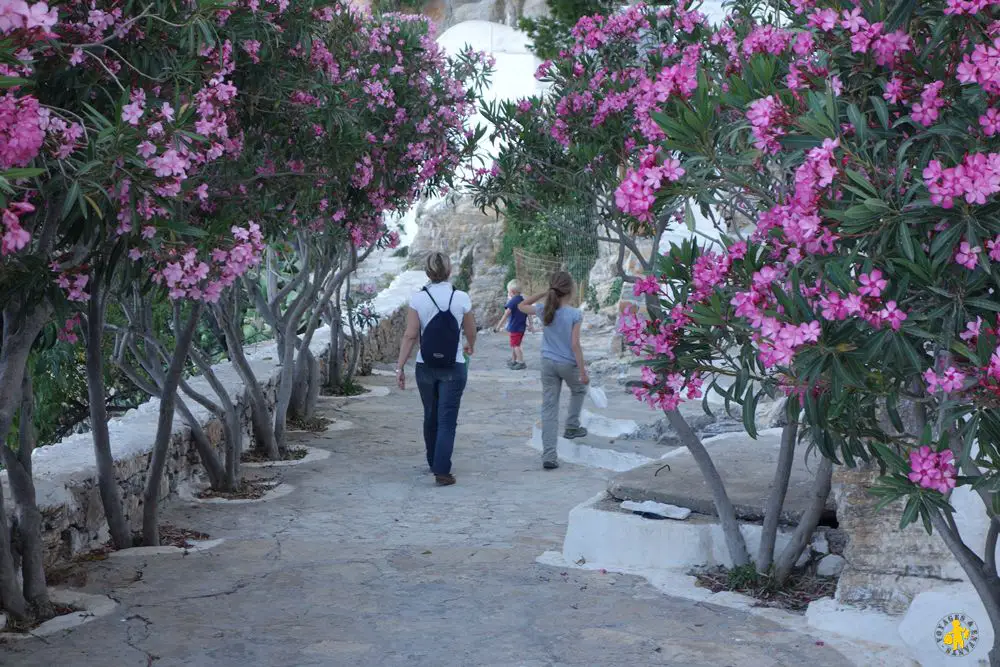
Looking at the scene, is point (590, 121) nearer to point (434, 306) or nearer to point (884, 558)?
point (434, 306)

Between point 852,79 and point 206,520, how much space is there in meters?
5.62

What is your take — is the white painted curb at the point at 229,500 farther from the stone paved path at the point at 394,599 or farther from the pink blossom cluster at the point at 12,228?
the pink blossom cluster at the point at 12,228

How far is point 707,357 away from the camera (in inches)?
167

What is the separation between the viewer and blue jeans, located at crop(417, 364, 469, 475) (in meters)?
8.96

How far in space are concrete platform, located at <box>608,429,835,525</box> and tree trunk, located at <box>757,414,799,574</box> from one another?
25cm

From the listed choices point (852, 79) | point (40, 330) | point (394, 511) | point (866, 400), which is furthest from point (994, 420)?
point (394, 511)

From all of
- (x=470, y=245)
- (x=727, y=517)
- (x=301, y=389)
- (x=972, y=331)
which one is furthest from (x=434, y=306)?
(x=470, y=245)

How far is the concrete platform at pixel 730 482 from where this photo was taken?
6406mm

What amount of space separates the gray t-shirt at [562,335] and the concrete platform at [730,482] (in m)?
1.83

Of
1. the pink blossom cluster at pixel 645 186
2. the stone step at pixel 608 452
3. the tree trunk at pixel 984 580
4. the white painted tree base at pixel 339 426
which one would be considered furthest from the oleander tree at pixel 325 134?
the tree trunk at pixel 984 580

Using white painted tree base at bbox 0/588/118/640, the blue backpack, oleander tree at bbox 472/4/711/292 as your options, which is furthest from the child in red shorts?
white painted tree base at bbox 0/588/118/640

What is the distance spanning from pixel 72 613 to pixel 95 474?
1359mm

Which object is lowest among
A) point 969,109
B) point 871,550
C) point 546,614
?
point 546,614

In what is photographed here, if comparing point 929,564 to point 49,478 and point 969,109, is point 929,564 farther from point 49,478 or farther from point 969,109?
point 49,478
